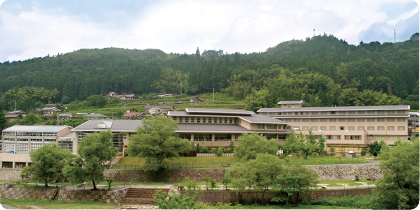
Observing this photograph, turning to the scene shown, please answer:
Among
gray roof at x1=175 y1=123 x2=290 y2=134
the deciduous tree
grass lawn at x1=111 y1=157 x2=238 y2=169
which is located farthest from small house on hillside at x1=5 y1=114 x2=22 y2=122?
the deciduous tree

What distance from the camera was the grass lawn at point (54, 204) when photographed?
2271 cm

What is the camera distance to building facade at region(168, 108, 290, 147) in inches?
1470

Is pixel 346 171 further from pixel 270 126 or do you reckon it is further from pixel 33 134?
pixel 33 134

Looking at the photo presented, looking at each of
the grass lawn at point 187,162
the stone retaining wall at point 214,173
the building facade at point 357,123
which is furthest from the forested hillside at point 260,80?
the grass lawn at point 187,162

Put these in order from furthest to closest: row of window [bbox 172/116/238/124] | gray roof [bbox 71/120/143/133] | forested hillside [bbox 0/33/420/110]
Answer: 1. forested hillside [bbox 0/33/420/110]
2. row of window [bbox 172/116/238/124]
3. gray roof [bbox 71/120/143/133]

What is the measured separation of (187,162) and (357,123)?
28.0 meters

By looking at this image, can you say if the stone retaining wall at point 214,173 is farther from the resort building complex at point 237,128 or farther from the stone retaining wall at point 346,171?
the resort building complex at point 237,128

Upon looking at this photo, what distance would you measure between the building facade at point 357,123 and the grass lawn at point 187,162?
2000 centimetres

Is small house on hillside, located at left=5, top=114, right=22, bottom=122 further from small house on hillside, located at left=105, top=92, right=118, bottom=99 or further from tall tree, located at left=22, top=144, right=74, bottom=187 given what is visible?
tall tree, located at left=22, top=144, right=74, bottom=187

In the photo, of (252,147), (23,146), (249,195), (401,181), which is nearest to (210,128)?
(252,147)

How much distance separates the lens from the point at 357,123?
44969mm

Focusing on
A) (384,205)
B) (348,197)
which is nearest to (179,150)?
(348,197)

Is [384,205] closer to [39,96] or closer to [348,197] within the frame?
[348,197]

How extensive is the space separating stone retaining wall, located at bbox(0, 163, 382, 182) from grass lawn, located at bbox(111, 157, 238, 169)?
0.99 metres
